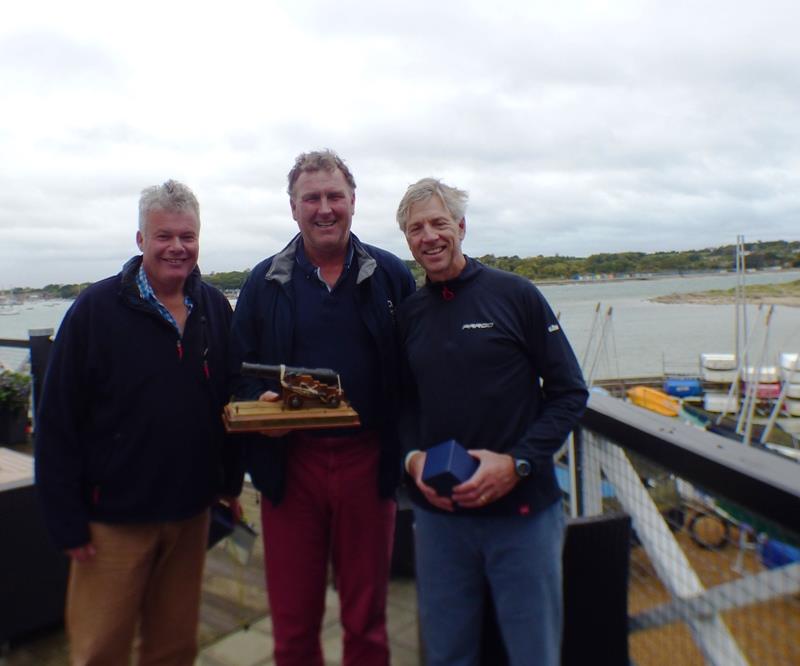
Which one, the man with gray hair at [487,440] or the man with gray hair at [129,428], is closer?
the man with gray hair at [487,440]

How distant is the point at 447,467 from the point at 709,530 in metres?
0.65

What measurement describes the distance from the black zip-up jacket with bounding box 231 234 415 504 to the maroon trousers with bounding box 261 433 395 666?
5cm

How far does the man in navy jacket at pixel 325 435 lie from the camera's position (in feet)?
6.74

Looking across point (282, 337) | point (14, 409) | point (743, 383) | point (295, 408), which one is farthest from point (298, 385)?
point (743, 383)

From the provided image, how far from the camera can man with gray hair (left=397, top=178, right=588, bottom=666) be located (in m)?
1.66

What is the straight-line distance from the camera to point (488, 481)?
1.60 metres

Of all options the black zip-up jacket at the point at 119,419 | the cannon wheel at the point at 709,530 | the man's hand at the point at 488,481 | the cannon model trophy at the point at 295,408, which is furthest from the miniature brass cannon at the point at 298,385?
the cannon wheel at the point at 709,530

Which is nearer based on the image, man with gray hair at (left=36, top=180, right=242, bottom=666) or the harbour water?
man with gray hair at (left=36, top=180, right=242, bottom=666)

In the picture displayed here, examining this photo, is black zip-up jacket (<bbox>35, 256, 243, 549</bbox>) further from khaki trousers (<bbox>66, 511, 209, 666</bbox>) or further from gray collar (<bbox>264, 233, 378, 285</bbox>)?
gray collar (<bbox>264, 233, 378, 285</bbox>)

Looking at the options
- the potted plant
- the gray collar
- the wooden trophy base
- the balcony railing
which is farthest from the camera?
the potted plant

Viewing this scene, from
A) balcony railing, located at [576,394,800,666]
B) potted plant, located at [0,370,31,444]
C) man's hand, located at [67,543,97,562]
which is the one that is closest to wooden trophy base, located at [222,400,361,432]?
man's hand, located at [67,543,97,562]

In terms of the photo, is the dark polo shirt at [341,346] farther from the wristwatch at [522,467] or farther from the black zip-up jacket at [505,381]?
the wristwatch at [522,467]

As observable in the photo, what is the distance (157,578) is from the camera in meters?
2.12

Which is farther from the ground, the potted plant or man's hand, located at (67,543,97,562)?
man's hand, located at (67,543,97,562)
